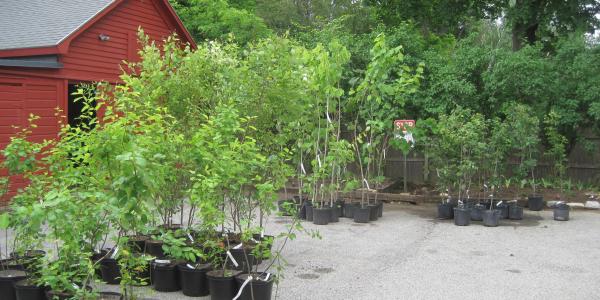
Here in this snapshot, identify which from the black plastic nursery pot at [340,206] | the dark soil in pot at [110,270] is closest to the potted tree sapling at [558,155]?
the black plastic nursery pot at [340,206]

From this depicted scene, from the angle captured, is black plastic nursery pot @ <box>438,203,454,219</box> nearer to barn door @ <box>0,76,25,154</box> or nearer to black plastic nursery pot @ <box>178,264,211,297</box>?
black plastic nursery pot @ <box>178,264,211,297</box>

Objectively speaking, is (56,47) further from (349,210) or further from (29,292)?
(29,292)

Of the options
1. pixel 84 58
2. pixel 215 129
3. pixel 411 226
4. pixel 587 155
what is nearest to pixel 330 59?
Result: pixel 411 226

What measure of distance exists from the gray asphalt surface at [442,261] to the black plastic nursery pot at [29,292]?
2.87ft

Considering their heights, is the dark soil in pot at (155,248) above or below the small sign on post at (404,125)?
below

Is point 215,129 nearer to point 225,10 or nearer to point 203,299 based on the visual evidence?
point 203,299

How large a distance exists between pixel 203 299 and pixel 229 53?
340 cm

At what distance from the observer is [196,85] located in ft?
22.3

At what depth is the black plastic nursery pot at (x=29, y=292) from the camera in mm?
4713

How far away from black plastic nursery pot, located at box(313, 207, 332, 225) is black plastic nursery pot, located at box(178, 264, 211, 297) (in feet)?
13.9

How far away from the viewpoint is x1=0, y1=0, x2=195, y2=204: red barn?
1032 centimetres

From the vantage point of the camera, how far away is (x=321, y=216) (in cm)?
965

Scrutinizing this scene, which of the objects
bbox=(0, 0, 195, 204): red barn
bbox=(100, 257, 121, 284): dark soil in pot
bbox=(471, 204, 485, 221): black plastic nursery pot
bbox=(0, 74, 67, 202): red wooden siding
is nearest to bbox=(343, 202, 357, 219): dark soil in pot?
bbox=(471, 204, 485, 221): black plastic nursery pot

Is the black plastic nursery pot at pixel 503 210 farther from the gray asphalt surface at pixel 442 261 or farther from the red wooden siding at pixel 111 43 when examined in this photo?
the red wooden siding at pixel 111 43
